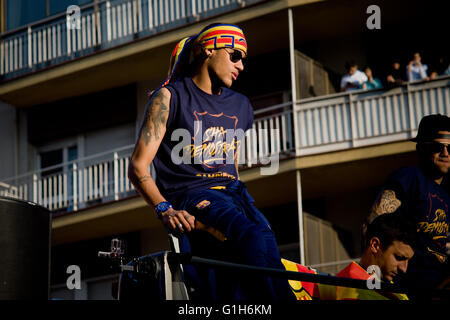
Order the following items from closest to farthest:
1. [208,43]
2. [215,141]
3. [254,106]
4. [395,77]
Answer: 1. [215,141]
2. [208,43]
3. [395,77]
4. [254,106]

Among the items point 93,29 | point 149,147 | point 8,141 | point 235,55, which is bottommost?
point 149,147

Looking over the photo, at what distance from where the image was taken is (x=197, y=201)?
436cm

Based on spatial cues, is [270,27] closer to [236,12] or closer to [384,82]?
[236,12]

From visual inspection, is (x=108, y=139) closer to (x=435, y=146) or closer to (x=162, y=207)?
(x=435, y=146)

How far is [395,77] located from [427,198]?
10.9 meters

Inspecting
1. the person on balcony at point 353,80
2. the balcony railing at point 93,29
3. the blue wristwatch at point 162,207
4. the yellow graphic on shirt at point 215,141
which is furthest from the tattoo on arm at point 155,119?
the balcony railing at point 93,29

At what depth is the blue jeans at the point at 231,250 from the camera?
12.9 feet

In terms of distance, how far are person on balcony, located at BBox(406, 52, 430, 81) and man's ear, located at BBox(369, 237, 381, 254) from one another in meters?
11.0

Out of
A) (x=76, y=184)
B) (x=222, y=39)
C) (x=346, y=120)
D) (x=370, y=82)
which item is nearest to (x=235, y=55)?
(x=222, y=39)

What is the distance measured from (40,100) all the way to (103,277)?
180 inches

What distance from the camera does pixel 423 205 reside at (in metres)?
5.57

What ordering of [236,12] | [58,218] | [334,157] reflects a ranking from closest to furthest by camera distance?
1. [334,157]
2. [236,12]
3. [58,218]

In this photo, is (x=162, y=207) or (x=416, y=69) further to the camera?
(x=416, y=69)

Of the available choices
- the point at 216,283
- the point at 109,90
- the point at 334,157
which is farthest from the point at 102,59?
the point at 216,283
